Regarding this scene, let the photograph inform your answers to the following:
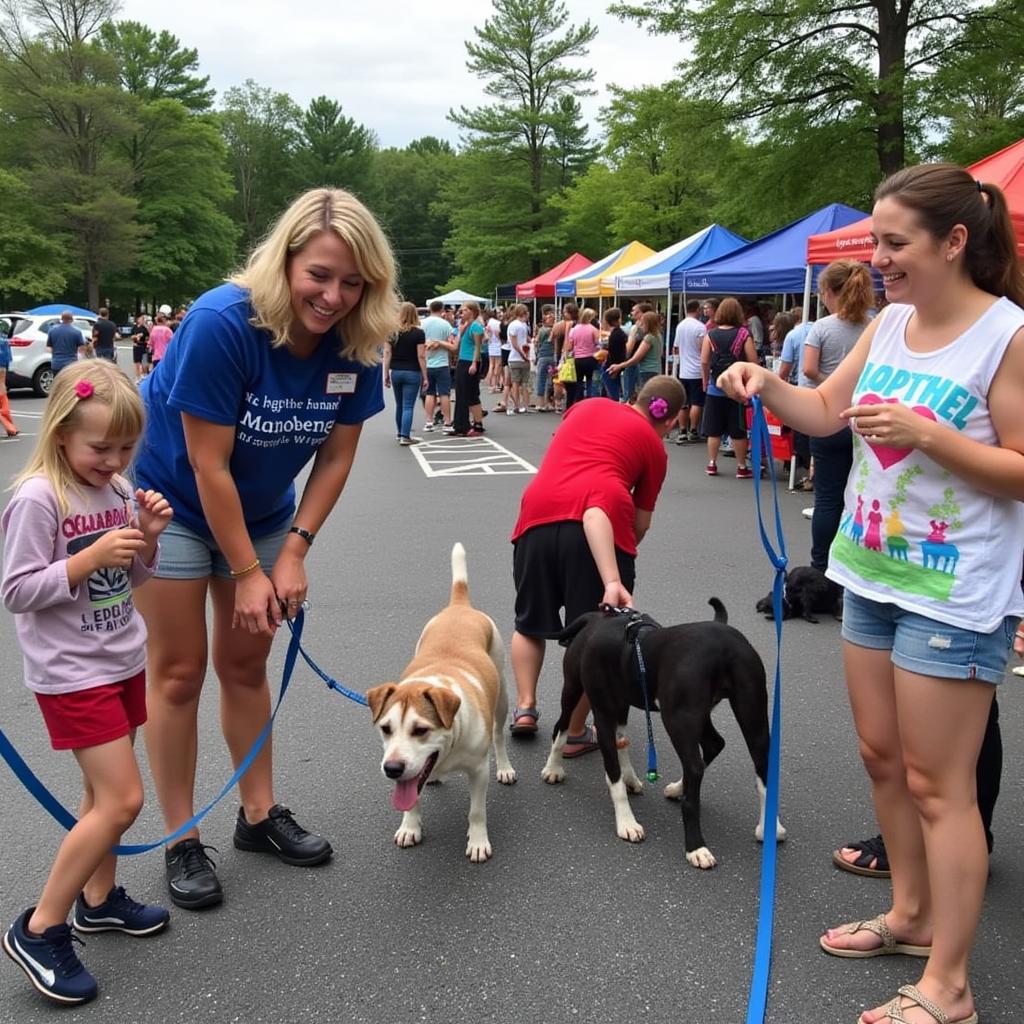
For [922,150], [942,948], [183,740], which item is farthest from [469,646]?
[922,150]

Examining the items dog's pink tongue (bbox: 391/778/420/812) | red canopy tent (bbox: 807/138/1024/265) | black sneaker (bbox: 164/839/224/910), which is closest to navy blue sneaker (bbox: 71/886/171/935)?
black sneaker (bbox: 164/839/224/910)

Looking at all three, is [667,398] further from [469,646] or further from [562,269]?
[562,269]

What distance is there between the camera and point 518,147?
153ft

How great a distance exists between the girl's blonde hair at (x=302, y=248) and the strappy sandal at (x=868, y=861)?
2295mm

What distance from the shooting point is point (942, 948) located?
7.14 feet

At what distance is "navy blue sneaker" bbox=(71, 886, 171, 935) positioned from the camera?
266 cm

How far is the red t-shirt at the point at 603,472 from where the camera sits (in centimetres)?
371

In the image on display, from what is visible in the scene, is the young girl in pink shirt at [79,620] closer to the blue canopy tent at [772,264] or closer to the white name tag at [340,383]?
the white name tag at [340,383]

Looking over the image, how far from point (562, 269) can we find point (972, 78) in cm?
1347

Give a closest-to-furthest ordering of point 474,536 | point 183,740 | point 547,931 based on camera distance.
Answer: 1. point 547,931
2. point 183,740
3. point 474,536

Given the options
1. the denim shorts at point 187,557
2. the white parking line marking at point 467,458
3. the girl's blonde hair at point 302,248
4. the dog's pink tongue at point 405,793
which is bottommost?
the dog's pink tongue at point 405,793

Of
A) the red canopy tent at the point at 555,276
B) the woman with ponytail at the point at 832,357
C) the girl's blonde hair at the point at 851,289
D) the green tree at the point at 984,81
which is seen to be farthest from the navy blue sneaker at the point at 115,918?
the red canopy tent at the point at 555,276

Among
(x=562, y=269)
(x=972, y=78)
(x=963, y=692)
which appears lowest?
(x=963, y=692)

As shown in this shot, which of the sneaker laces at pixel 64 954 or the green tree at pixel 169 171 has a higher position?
the green tree at pixel 169 171
